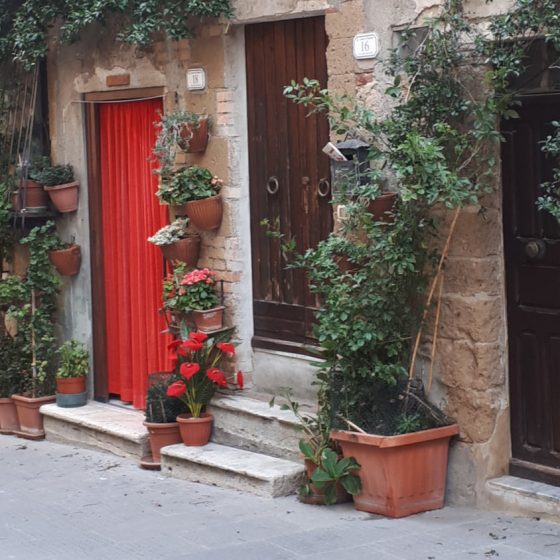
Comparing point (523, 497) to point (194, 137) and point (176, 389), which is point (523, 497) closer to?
point (176, 389)

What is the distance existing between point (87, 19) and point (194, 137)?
112 cm

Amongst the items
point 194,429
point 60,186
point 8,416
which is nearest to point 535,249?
point 194,429

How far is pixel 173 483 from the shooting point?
7746 millimetres

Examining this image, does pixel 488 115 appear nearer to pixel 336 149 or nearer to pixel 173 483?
pixel 336 149

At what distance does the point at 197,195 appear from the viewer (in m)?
8.12

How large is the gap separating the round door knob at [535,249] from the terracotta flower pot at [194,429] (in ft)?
8.14

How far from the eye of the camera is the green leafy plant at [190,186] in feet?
26.7

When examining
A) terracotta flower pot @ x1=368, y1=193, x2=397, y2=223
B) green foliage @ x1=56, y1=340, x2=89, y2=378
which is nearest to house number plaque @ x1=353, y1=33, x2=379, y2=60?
terracotta flower pot @ x1=368, y1=193, x2=397, y2=223

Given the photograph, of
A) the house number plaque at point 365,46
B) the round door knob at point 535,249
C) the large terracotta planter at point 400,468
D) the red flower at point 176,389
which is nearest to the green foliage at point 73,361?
the red flower at point 176,389

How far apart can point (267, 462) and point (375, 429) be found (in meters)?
1.07

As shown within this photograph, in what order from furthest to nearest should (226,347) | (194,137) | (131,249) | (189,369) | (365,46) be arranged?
(131,249) → (194,137) → (226,347) → (189,369) → (365,46)

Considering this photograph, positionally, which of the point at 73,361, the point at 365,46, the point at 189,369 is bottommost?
the point at 73,361

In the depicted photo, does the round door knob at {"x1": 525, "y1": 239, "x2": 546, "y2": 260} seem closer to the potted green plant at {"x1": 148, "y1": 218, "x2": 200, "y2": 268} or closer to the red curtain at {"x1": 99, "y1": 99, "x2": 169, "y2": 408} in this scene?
the potted green plant at {"x1": 148, "y1": 218, "x2": 200, "y2": 268}

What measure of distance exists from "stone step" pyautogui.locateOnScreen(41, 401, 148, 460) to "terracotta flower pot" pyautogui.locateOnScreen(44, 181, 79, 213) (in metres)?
1.50
